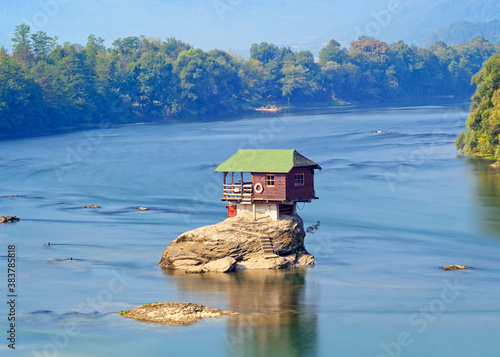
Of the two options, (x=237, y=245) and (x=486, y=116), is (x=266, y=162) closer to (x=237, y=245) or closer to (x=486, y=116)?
(x=237, y=245)

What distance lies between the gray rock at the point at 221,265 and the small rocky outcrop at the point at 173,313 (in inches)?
340

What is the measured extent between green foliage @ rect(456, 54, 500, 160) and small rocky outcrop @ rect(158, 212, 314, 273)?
71.0 meters

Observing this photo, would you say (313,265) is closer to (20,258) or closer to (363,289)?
(363,289)

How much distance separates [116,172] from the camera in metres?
127

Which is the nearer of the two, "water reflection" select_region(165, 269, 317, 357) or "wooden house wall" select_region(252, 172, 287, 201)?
"water reflection" select_region(165, 269, 317, 357)

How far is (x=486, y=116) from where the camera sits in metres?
127

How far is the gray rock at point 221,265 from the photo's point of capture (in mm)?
60094

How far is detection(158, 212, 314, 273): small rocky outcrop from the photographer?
60594 millimetres

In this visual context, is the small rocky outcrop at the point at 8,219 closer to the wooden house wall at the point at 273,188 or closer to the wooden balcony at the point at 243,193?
the wooden balcony at the point at 243,193

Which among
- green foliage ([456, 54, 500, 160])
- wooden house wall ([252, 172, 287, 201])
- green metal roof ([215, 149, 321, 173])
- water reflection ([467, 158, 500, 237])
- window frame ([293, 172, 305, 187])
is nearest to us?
wooden house wall ([252, 172, 287, 201])

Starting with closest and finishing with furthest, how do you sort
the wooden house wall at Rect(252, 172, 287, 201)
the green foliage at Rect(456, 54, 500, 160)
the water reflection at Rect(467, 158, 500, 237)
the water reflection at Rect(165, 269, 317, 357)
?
the water reflection at Rect(165, 269, 317, 357) → the wooden house wall at Rect(252, 172, 287, 201) → the water reflection at Rect(467, 158, 500, 237) → the green foliage at Rect(456, 54, 500, 160)

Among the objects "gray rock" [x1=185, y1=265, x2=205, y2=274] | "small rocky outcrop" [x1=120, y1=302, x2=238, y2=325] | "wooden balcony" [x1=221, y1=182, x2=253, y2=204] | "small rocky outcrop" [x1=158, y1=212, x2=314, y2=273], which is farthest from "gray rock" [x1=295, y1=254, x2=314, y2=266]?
"small rocky outcrop" [x1=120, y1=302, x2=238, y2=325]

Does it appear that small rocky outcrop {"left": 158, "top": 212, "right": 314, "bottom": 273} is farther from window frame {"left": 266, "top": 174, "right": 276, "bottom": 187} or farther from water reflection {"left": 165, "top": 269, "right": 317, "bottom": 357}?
window frame {"left": 266, "top": 174, "right": 276, "bottom": 187}

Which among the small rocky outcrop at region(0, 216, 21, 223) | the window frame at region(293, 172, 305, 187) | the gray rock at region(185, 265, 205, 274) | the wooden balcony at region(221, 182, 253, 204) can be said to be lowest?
the gray rock at region(185, 265, 205, 274)
